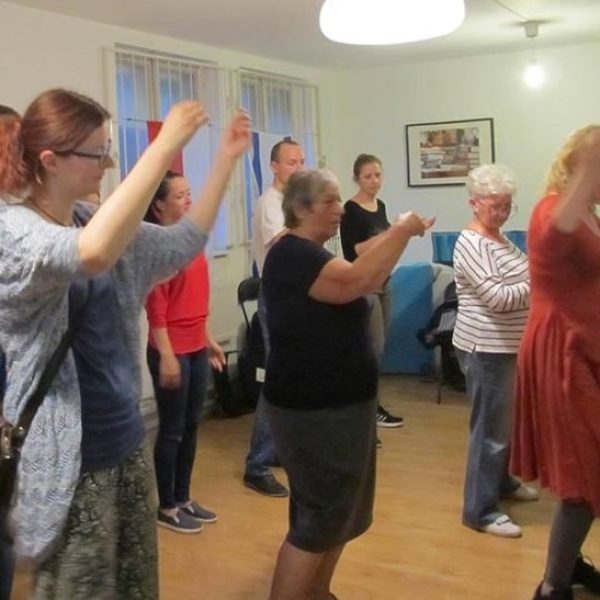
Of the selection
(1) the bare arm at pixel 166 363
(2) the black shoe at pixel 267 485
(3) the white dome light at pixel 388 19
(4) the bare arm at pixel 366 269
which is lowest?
(2) the black shoe at pixel 267 485

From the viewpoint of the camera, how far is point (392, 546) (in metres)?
2.89

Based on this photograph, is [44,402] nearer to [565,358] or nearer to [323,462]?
[323,462]

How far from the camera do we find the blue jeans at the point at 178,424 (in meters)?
2.91

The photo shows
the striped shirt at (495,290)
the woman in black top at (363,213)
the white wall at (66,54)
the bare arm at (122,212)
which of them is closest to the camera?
the bare arm at (122,212)

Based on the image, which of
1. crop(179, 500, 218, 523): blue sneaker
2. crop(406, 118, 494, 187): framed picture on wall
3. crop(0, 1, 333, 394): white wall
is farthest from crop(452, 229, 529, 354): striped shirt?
crop(406, 118, 494, 187): framed picture on wall

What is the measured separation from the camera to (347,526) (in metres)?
2.13

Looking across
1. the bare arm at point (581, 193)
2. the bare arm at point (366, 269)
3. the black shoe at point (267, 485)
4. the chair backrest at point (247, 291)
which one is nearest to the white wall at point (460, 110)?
the chair backrest at point (247, 291)

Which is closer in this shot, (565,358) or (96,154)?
(96,154)

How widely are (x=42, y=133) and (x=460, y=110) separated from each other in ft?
16.2

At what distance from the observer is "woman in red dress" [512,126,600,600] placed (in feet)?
6.60

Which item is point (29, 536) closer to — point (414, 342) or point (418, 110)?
point (414, 342)

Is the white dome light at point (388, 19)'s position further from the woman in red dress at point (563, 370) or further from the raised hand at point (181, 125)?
the woman in red dress at point (563, 370)

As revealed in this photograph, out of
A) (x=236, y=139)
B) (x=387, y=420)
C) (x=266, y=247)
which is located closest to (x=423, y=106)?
(x=387, y=420)

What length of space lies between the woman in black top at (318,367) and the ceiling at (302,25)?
2194 millimetres
